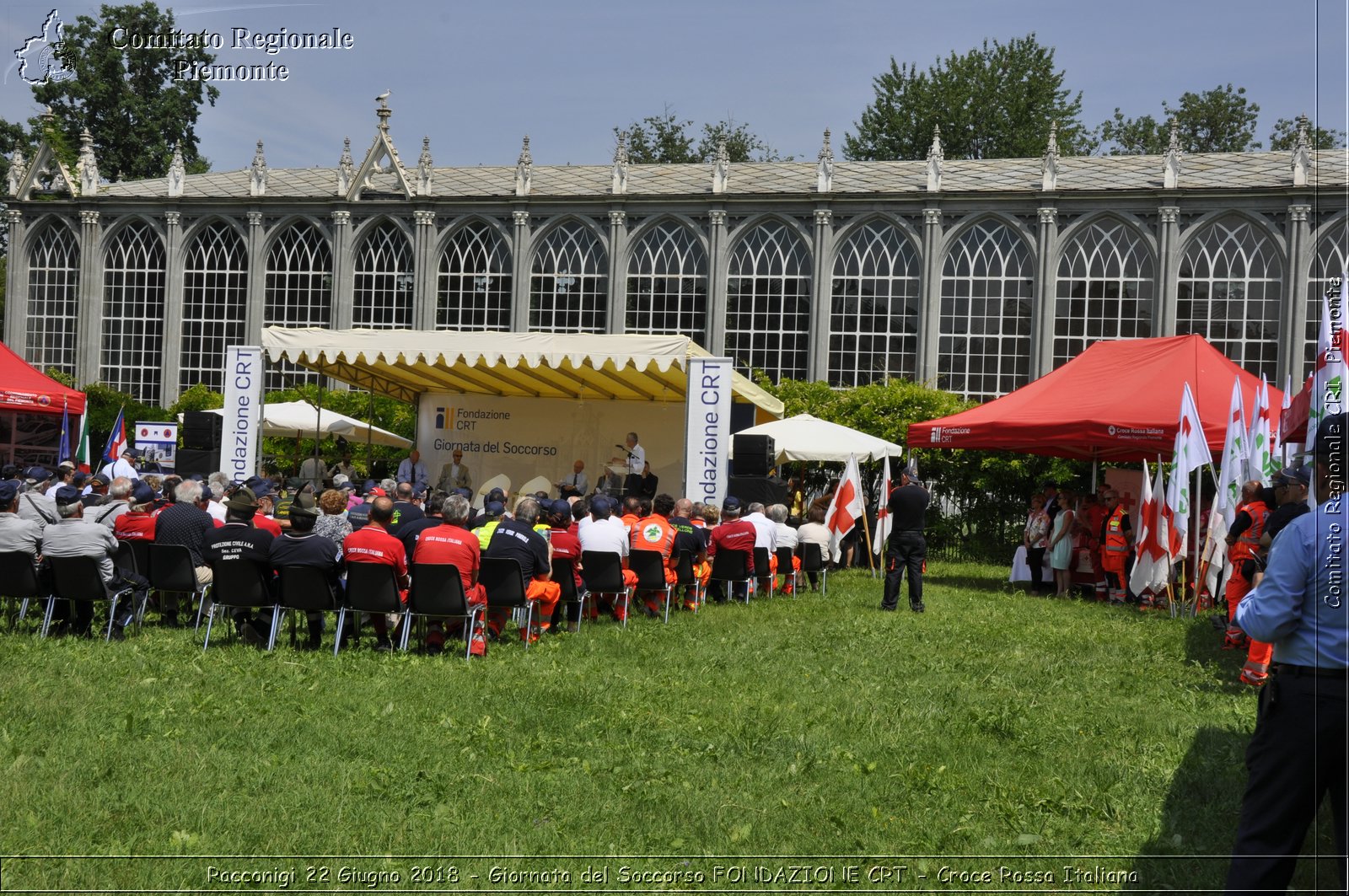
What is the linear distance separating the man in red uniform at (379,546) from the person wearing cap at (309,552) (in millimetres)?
138

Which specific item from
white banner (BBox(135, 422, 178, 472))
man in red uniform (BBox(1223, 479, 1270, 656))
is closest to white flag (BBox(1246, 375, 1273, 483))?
man in red uniform (BBox(1223, 479, 1270, 656))

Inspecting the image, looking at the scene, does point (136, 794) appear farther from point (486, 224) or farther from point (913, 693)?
point (486, 224)

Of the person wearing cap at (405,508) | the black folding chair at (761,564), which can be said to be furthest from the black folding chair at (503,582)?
the black folding chair at (761,564)

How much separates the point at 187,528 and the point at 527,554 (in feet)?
10.3

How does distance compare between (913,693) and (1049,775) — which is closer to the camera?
(1049,775)

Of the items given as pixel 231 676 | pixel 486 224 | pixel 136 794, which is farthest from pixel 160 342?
pixel 136 794

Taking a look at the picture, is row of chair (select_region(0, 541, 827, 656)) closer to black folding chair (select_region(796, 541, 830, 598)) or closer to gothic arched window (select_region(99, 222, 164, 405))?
black folding chair (select_region(796, 541, 830, 598))

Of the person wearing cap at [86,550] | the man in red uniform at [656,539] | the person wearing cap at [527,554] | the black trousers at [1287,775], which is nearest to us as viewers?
the black trousers at [1287,775]

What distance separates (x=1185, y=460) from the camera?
13.2 m

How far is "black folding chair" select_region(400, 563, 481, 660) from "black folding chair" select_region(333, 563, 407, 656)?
6.2 inches

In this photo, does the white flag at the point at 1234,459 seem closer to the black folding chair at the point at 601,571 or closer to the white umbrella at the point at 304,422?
the black folding chair at the point at 601,571

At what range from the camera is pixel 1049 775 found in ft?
21.1

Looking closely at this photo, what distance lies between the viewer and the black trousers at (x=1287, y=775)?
12.8ft

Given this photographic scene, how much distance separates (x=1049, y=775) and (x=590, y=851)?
8.86ft
